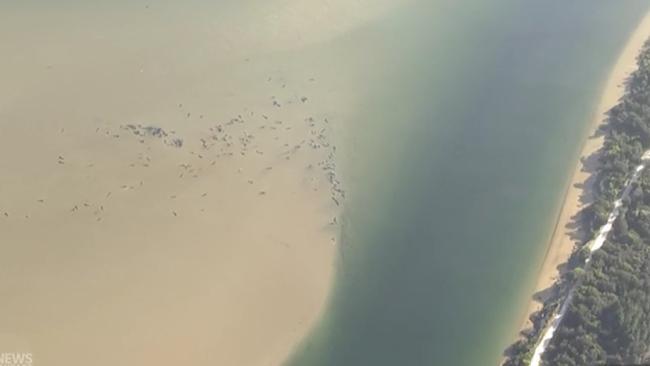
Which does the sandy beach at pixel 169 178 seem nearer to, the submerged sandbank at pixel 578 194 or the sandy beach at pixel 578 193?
the sandy beach at pixel 578 193

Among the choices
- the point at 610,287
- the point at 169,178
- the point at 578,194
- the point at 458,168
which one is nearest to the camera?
the point at 610,287

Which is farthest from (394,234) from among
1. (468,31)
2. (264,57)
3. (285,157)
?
(468,31)

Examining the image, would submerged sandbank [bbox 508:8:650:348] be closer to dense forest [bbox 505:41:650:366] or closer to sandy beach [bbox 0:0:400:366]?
dense forest [bbox 505:41:650:366]

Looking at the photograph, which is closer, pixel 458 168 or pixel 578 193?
pixel 578 193

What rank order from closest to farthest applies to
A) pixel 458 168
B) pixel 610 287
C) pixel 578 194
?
pixel 610 287, pixel 578 194, pixel 458 168

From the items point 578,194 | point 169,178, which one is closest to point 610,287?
point 578,194

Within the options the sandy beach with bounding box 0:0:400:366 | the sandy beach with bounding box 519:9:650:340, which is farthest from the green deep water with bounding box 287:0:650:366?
the sandy beach with bounding box 0:0:400:366

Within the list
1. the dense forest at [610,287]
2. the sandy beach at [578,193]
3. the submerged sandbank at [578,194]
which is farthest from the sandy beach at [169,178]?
the dense forest at [610,287]

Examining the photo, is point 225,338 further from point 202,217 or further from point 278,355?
point 202,217

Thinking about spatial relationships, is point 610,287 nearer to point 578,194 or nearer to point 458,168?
point 578,194
